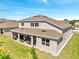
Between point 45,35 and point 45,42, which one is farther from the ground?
point 45,35

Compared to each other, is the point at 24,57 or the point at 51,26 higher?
the point at 51,26

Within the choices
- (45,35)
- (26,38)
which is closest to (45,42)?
(45,35)

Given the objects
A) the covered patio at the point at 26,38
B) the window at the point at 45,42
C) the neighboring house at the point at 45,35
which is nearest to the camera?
the neighboring house at the point at 45,35

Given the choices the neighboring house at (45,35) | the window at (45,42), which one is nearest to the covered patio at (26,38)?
the neighboring house at (45,35)

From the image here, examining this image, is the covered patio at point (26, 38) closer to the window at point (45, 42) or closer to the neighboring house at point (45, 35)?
the neighboring house at point (45, 35)

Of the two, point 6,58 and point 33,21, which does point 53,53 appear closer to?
point 6,58

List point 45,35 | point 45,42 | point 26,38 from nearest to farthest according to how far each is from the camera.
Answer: point 45,42
point 45,35
point 26,38

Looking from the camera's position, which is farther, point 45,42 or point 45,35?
point 45,35

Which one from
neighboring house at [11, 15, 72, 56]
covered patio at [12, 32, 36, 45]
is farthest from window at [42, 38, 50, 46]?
covered patio at [12, 32, 36, 45]

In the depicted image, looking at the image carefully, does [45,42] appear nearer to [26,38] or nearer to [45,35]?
[45,35]

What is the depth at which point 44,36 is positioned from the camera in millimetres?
19172

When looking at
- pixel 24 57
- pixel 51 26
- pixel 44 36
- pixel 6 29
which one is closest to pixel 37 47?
pixel 44 36

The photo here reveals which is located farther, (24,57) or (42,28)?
(42,28)

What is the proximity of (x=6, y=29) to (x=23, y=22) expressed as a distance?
26.7 feet
